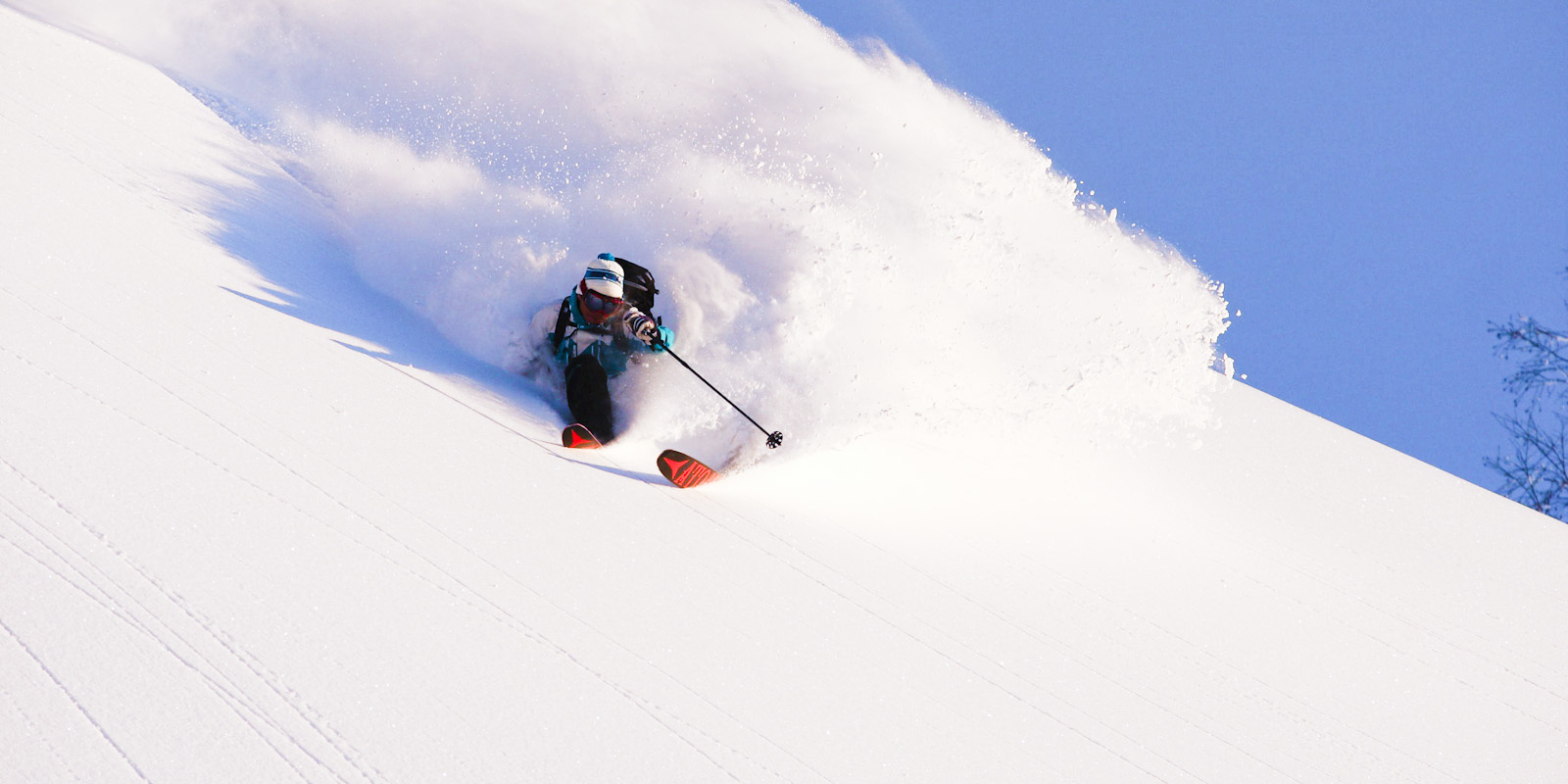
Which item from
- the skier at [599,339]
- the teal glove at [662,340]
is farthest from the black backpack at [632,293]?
the teal glove at [662,340]

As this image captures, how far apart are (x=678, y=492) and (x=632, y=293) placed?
1317 mm

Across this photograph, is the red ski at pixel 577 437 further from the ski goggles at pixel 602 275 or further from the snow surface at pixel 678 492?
the ski goggles at pixel 602 275

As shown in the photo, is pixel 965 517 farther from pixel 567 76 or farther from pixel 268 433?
pixel 567 76

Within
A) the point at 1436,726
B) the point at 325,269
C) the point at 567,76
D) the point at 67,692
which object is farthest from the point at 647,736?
the point at 567,76

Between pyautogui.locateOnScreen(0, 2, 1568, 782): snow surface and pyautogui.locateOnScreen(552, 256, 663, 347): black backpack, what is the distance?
0.88ft

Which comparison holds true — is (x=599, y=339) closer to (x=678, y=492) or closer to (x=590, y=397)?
(x=590, y=397)

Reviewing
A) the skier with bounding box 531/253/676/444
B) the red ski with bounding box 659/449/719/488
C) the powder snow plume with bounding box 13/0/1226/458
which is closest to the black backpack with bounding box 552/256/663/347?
the skier with bounding box 531/253/676/444

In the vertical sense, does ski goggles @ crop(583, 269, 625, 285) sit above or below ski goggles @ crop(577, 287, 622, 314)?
above

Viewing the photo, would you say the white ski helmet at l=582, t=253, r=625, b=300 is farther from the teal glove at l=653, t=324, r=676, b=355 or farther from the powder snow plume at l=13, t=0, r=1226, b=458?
the powder snow plume at l=13, t=0, r=1226, b=458

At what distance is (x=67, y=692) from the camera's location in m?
2.00

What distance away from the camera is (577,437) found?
4043mm

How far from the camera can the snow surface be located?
2361 mm

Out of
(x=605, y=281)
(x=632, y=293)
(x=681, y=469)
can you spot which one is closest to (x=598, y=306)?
(x=605, y=281)

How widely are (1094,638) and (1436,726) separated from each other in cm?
138
